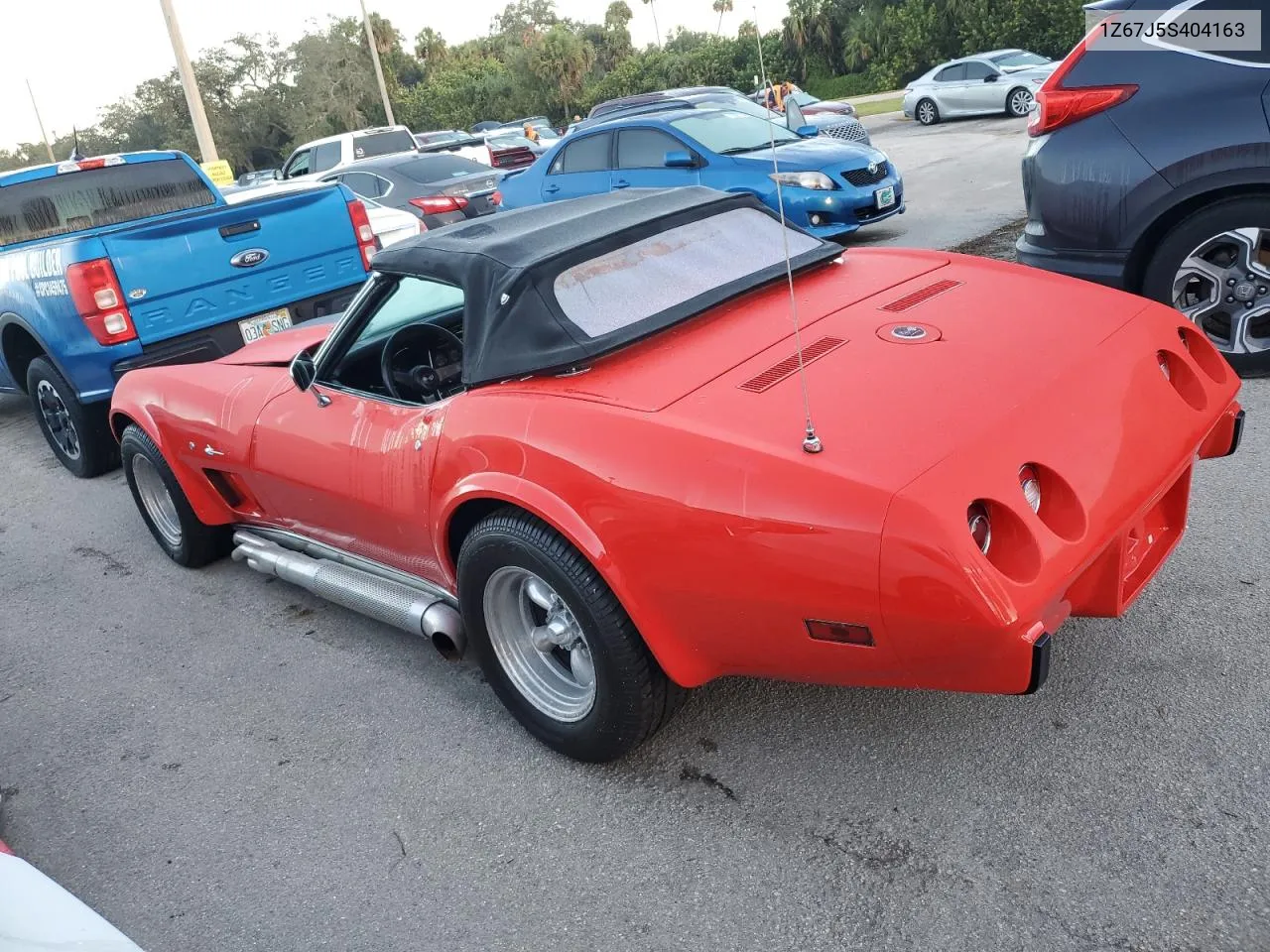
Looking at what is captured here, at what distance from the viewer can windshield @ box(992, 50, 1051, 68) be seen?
835 inches

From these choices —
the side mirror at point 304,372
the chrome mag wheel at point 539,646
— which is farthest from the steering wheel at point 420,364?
the chrome mag wheel at point 539,646

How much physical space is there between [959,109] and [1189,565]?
20540 mm

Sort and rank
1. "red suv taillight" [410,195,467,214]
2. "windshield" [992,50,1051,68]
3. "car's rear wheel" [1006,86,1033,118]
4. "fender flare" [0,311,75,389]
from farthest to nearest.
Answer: "windshield" [992,50,1051,68]
"car's rear wheel" [1006,86,1033,118]
"red suv taillight" [410,195,467,214]
"fender flare" [0,311,75,389]

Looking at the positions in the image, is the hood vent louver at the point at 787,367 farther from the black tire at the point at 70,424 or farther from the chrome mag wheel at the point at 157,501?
the black tire at the point at 70,424

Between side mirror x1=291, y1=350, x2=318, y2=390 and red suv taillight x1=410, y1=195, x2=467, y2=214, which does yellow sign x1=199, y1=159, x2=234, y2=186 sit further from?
side mirror x1=291, y1=350, x2=318, y2=390

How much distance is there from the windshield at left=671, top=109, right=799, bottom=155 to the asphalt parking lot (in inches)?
262

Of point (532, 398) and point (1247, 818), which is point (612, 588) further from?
point (1247, 818)

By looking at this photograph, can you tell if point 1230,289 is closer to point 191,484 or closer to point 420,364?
point 420,364

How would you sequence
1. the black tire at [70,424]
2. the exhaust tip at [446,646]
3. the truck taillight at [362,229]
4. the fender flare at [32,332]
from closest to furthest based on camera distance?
the exhaust tip at [446,646]
the fender flare at [32,332]
the black tire at [70,424]
the truck taillight at [362,229]

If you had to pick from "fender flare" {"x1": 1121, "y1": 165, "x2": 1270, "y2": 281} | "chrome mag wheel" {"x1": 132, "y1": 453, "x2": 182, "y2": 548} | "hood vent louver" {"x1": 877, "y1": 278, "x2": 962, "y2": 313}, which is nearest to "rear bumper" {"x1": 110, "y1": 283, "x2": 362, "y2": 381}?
"chrome mag wheel" {"x1": 132, "y1": 453, "x2": 182, "y2": 548}

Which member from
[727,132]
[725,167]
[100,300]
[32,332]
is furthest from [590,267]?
[727,132]

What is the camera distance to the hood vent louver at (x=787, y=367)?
8.44 feet

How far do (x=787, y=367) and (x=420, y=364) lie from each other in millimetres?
1489

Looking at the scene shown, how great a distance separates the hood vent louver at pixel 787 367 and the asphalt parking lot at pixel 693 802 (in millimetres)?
1042
